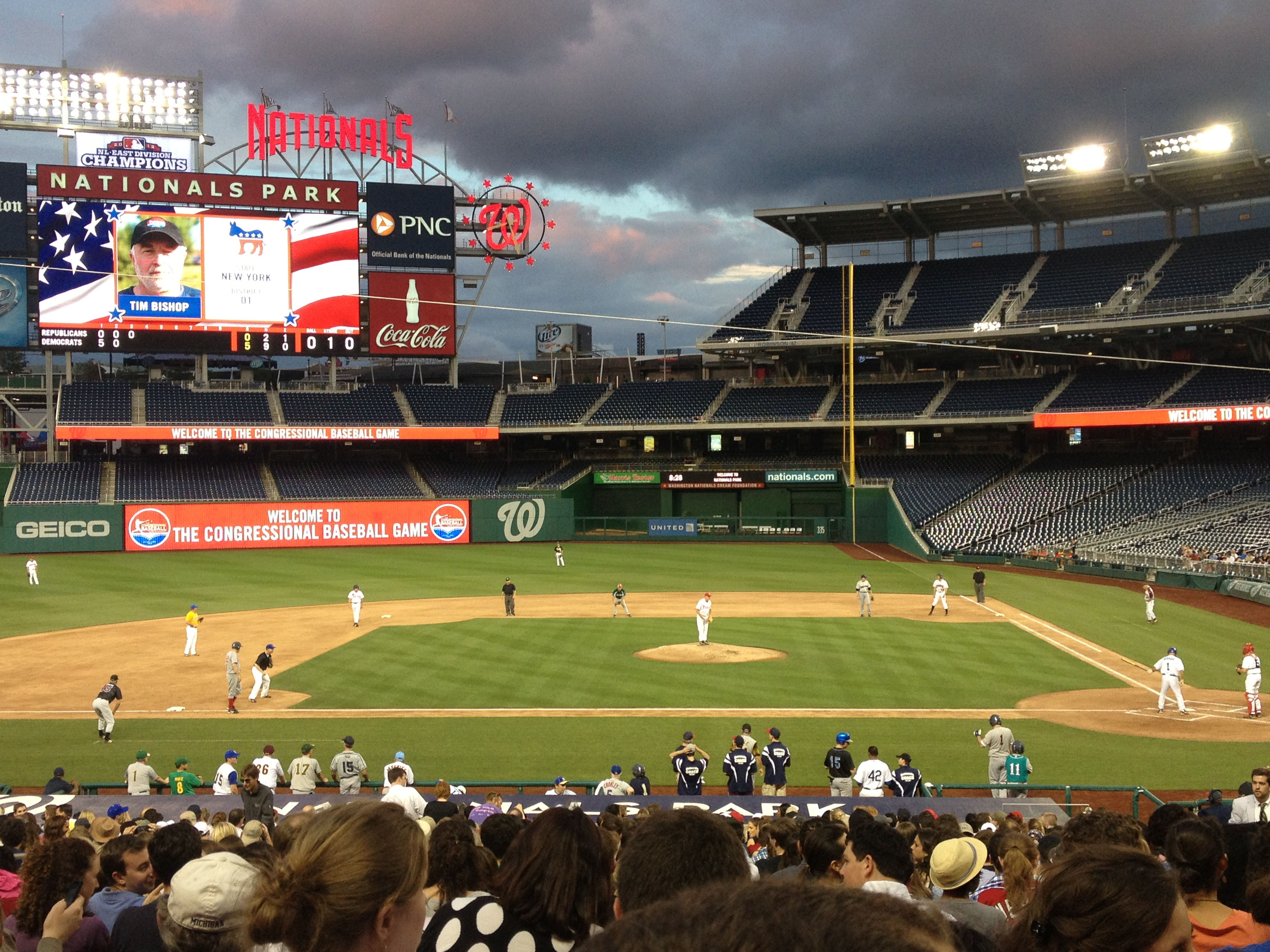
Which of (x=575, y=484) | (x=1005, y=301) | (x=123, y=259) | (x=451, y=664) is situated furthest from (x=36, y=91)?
(x=1005, y=301)

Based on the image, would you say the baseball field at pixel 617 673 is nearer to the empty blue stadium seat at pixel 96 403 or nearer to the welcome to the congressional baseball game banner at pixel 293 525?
the welcome to the congressional baseball game banner at pixel 293 525

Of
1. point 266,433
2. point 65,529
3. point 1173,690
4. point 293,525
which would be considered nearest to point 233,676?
point 1173,690

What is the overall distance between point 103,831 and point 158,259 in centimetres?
5495

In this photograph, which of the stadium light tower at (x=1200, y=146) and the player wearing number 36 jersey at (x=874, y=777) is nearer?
the player wearing number 36 jersey at (x=874, y=777)

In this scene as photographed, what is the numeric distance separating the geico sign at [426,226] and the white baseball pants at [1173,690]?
1965 inches

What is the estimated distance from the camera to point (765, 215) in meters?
66.9

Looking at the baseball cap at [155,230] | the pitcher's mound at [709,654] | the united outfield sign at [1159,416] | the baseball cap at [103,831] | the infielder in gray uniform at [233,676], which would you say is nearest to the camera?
the baseball cap at [103,831]

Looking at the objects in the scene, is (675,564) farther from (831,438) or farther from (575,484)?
(831,438)

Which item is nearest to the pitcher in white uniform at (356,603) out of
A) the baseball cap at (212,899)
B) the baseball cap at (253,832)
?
the baseball cap at (253,832)

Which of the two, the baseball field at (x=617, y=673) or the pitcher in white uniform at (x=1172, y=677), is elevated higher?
the pitcher in white uniform at (x=1172, y=677)

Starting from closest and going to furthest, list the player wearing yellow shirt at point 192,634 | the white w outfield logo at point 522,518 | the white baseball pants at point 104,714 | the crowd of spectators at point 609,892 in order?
the crowd of spectators at point 609,892
the white baseball pants at point 104,714
the player wearing yellow shirt at point 192,634
the white w outfield logo at point 522,518

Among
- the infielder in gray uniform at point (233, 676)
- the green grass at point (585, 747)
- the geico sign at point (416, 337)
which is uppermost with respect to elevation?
the geico sign at point (416, 337)

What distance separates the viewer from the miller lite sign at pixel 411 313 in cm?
6169

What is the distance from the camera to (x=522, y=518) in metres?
60.6
